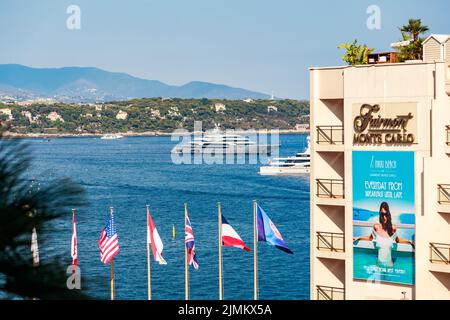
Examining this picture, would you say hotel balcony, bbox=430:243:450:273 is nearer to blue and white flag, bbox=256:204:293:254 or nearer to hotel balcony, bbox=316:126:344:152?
hotel balcony, bbox=316:126:344:152

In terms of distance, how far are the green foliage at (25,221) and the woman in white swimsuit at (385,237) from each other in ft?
40.5

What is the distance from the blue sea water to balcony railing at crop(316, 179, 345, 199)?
4.34 m

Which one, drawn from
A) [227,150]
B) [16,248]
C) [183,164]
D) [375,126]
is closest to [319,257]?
[375,126]

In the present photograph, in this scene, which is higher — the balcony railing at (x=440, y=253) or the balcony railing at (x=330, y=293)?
the balcony railing at (x=440, y=253)

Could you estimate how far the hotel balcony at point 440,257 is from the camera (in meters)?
14.2

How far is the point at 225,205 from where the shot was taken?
62.5 meters

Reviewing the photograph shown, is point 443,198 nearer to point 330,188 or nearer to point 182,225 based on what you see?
point 330,188

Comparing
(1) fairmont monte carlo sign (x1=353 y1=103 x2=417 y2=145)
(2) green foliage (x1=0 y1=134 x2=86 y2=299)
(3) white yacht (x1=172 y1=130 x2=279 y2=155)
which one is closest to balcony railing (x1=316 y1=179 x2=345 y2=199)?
(1) fairmont monte carlo sign (x1=353 y1=103 x2=417 y2=145)

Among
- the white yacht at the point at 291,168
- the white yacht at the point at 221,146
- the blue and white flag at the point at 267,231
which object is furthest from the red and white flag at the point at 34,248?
the white yacht at the point at 221,146

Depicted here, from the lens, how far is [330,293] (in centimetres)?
1566

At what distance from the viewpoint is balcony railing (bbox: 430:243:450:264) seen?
14.2 metres

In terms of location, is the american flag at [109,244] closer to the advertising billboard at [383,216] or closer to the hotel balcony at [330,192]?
the hotel balcony at [330,192]

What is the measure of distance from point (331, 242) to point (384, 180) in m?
1.65
